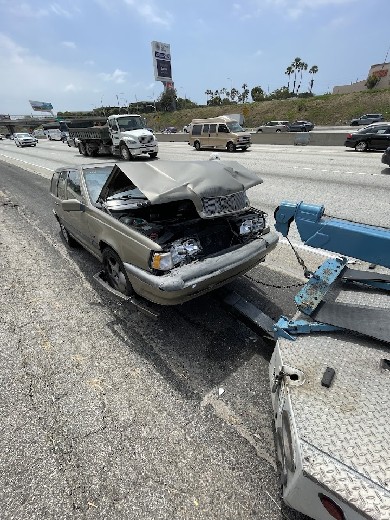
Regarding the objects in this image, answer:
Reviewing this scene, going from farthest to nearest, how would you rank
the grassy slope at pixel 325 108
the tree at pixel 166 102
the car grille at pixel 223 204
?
the tree at pixel 166 102, the grassy slope at pixel 325 108, the car grille at pixel 223 204

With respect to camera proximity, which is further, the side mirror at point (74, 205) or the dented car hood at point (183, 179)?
the side mirror at point (74, 205)

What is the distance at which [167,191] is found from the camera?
3168 millimetres

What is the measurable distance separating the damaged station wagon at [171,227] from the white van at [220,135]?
54.7 ft

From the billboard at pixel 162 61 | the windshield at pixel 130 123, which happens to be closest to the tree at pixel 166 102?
the billboard at pixel 162 61

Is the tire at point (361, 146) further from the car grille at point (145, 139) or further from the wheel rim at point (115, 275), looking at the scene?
the wheel rim at point (115, 275)

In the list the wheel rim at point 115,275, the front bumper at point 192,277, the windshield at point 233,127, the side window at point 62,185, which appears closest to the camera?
the front bumper at point 192,277

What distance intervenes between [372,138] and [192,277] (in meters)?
16.9

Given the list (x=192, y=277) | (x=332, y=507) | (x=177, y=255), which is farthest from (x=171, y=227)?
(x=332, y=507)

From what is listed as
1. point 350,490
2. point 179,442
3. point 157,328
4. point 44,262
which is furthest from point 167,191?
point 44,262

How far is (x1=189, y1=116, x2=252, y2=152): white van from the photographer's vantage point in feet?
64.8

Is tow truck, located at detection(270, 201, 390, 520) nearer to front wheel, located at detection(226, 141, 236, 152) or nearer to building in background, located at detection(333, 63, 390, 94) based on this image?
front wheel, located at detection(226, 141, 236, 152)

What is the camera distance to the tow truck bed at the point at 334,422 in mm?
1496

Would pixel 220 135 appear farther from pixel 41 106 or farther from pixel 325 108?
pixel 41 106

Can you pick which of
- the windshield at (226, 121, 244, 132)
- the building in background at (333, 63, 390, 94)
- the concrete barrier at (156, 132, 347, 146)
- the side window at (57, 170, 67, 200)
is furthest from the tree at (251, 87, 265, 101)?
the side window at (57, 170, 67, 200)
